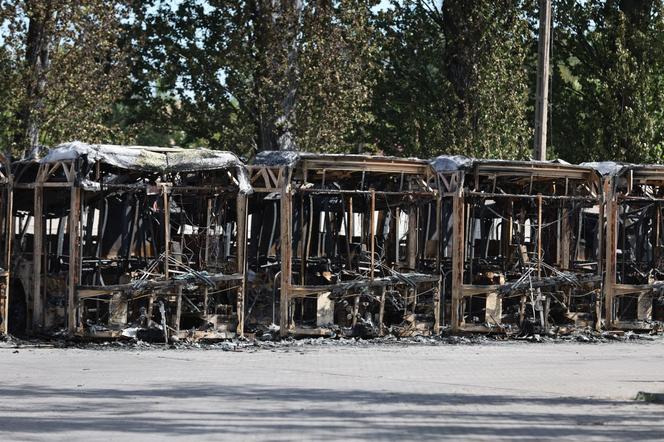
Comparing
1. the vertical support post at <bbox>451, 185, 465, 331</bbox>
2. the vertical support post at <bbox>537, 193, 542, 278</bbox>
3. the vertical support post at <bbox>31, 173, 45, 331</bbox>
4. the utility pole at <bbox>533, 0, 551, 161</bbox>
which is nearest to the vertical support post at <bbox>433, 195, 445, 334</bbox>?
the vertical support post at <bbox>451, 185, 465, 331</bbox>

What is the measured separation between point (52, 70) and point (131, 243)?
10056 mm

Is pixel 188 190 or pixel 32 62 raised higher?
pixel 32 62

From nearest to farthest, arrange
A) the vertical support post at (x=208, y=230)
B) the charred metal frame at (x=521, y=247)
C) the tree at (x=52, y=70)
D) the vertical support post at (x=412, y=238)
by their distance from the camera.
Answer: the vertical support post at (x=208, y=230) → the charred metal frame at (x=521, y=247) → the vertical support post at (x=412, y=238) → the tree at (x=52, y=70)

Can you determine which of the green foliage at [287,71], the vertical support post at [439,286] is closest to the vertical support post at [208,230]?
the vertical support post at [439,286]

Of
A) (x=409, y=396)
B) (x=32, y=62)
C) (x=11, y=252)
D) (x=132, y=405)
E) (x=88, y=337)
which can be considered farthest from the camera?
(x=32, y=62)

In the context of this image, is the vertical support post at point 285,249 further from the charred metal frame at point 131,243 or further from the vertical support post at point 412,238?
the vertical support post at point 412,238

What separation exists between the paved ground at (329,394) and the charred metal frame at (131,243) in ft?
3.56

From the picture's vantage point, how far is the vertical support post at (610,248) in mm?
24719

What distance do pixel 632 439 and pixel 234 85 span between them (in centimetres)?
2643

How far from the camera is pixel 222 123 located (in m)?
38.7

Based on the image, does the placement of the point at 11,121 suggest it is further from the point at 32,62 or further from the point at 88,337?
the point at 88,337

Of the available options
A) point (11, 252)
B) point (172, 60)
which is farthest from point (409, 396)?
point (172, 60)

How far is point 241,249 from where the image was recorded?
2261 cm

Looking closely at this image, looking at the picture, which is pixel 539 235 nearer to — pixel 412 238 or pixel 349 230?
pixel 412 238
